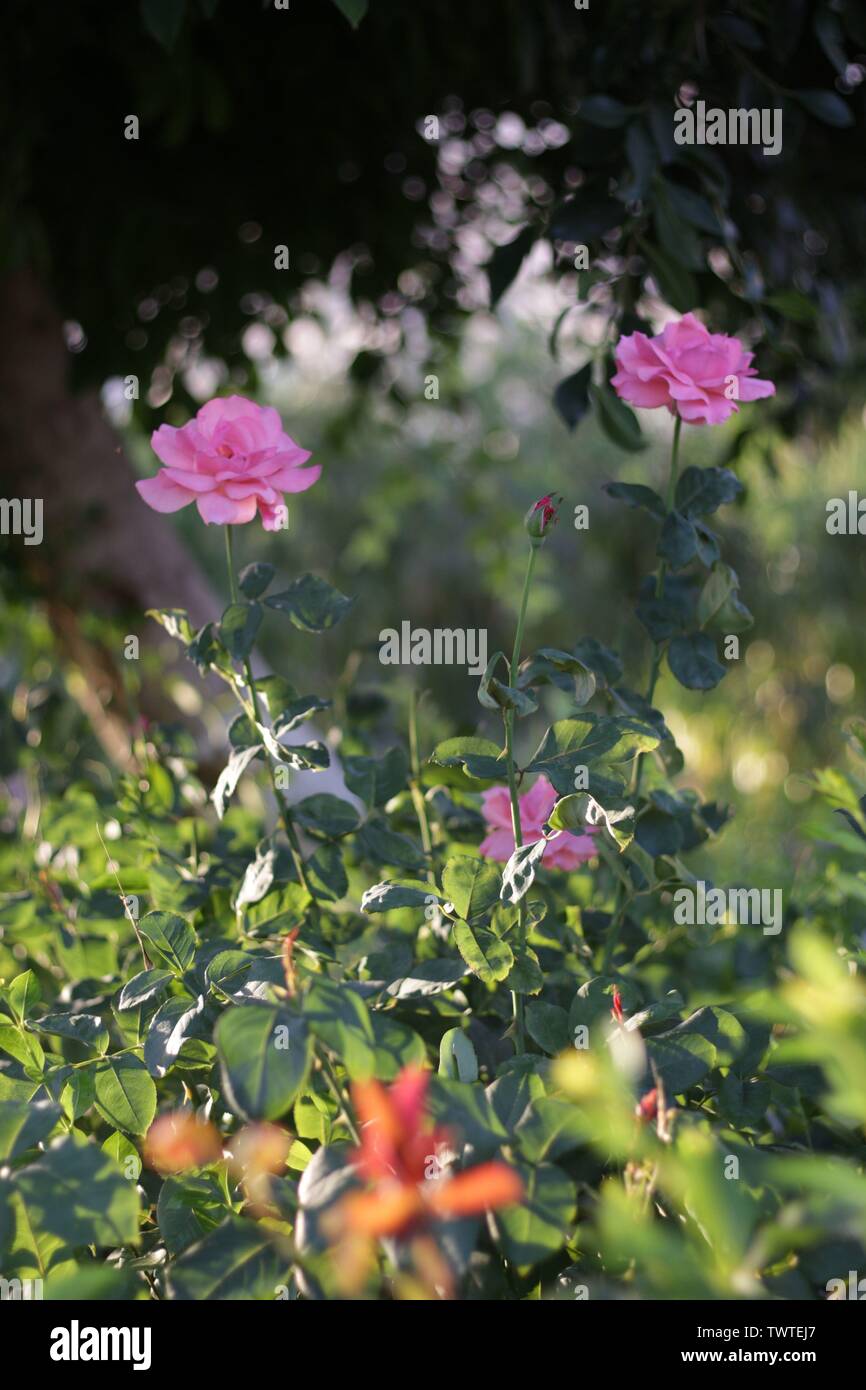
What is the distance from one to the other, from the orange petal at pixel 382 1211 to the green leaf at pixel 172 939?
0.80ft

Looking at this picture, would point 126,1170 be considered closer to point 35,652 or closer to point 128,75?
point 128,75

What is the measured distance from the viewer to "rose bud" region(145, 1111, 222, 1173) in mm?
678

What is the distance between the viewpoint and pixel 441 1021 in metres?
0.77

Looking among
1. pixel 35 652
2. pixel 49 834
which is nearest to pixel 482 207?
pixel 35 652

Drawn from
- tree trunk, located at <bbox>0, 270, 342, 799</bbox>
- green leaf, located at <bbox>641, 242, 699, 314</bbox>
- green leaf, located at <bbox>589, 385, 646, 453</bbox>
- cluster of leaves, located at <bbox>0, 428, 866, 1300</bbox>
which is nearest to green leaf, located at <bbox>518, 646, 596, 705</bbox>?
cluster of leaves, located at <bbox>0, 428, 866, 1300</bbox>

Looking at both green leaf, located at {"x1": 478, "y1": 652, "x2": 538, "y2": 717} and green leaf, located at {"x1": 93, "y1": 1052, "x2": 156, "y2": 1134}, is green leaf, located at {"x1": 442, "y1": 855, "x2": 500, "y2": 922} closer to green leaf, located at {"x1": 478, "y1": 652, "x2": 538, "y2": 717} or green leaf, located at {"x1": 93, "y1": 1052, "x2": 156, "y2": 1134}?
green leaf, located at {"x1": 478, "y1": 652, "x2": 538, "y2": 717}

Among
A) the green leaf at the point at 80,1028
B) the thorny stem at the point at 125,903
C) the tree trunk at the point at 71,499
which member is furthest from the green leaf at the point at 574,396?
the tree trunk at the point at 71,499

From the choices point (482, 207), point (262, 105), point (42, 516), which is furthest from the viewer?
point (482, 207)

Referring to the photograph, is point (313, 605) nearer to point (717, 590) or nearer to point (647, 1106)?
point (717, 590)

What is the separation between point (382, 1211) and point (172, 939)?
0.91 feet

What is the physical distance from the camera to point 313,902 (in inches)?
31.3

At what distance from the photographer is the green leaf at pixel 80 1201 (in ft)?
1.69

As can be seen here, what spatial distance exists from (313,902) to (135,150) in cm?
138
